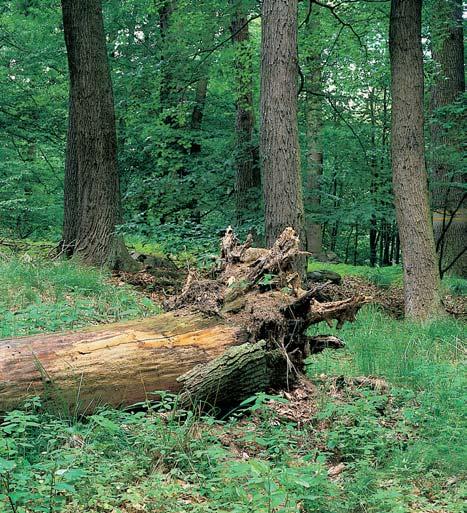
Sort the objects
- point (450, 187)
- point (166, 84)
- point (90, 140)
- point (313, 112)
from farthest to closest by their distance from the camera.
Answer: point (313, 112)
point (450, 187)
point (166, 84)
point (90, 140)

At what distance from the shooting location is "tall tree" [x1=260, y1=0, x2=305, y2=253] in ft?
25.1

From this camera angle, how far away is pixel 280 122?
770cm

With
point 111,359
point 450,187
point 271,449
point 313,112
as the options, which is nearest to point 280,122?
point 111,359

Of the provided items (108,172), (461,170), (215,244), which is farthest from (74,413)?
(461,170)

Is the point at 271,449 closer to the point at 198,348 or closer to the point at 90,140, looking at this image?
the point at 198,348

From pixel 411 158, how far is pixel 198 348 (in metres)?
5.23

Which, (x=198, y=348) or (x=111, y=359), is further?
(x=198, y=348)

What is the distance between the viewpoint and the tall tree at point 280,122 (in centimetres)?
766

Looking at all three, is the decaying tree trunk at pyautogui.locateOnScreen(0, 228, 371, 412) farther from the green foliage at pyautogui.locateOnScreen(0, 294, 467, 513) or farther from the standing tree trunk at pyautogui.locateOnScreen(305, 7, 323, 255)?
the standing tree trunk at pyautogui.locateOnScreen(305, 7, 323, 255)

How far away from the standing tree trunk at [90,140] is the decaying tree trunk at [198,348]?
4.80 meters

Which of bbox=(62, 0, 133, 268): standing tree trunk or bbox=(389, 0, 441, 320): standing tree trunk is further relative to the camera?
bbox=(62, 0, 133, 268): standing tree trunk

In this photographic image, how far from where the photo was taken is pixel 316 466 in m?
3.48

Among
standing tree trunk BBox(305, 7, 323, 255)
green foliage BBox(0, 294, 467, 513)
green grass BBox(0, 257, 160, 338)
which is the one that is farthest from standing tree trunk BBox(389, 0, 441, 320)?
green grass BBox(0, 257, 160, 338)

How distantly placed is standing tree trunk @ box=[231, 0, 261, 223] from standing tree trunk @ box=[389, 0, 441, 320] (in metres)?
2.89
